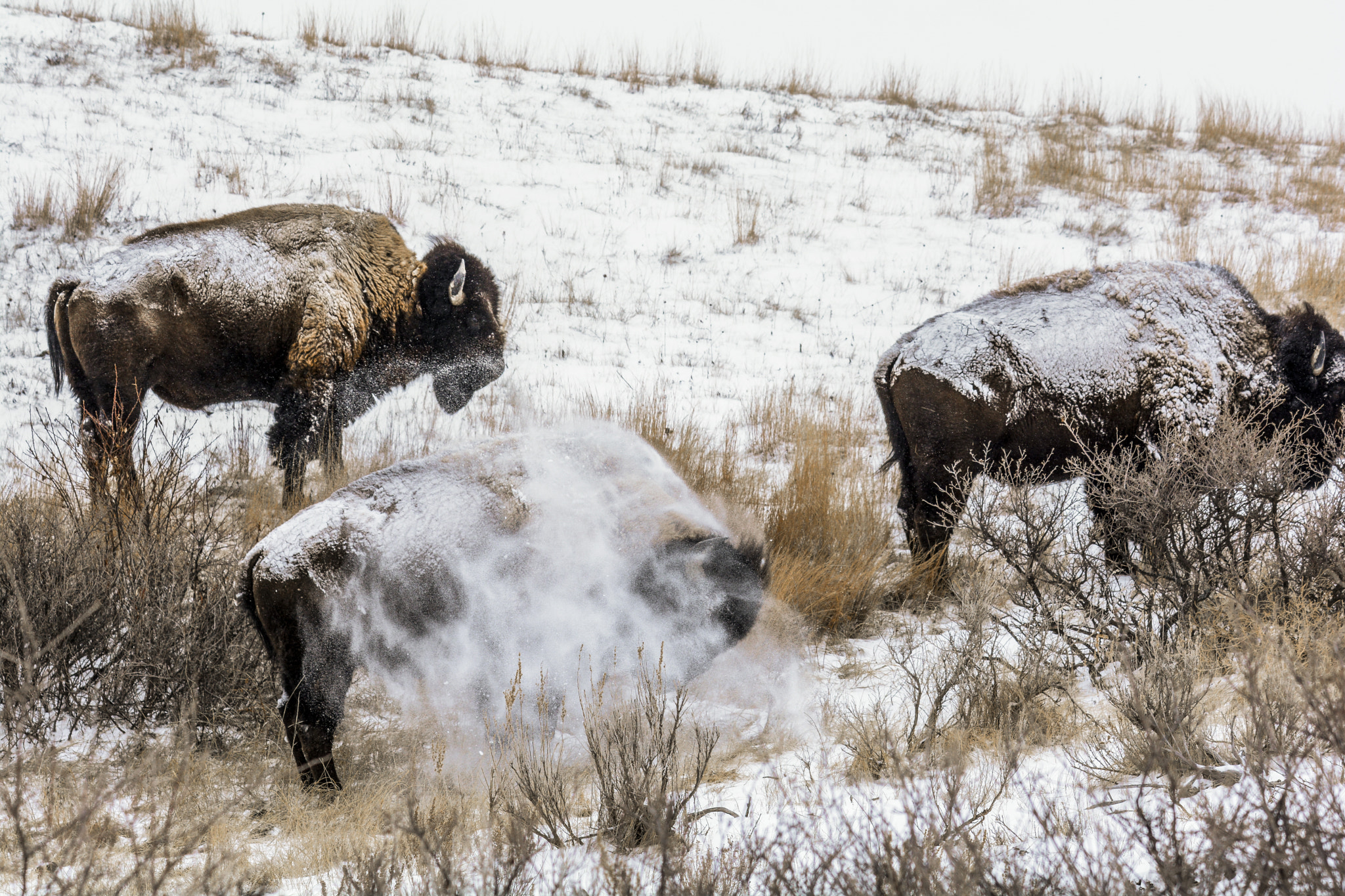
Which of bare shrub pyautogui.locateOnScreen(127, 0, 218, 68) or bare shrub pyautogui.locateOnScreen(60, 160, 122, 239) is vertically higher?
bare shrub pyautogui.locateOnScreen(127, 0, 218, 68)

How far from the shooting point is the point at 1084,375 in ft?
15.2

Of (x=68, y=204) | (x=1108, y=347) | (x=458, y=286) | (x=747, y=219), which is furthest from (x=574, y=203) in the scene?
(x=1108, y=347)

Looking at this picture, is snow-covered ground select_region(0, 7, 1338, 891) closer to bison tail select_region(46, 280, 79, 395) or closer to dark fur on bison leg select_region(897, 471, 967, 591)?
bison tail select_region(46, 280, 79, 395)

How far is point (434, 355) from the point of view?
629cm

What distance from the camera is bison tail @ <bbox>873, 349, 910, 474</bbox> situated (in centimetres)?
478

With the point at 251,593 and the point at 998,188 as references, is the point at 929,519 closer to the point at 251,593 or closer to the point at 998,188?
the point at 251,593

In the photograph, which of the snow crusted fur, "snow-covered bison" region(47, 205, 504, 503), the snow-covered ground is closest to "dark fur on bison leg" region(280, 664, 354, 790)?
"snow-covered bison" region(47, 205, 504, 503)

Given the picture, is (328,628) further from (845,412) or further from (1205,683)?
(845,412)

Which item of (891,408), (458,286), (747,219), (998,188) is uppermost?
(998,188)

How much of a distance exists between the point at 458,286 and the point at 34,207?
507cm

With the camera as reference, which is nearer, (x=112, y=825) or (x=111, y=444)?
(x=112, y=825)

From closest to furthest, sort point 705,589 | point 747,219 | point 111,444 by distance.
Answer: point 705,589 < point 111,444 < point 747,219

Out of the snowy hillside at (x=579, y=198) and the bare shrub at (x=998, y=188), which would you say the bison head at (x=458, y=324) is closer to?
the snowy hillside at (x=579, y=198)

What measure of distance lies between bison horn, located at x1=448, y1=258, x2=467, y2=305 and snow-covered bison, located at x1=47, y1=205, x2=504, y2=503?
0.01 meters
